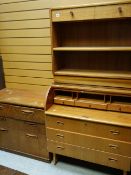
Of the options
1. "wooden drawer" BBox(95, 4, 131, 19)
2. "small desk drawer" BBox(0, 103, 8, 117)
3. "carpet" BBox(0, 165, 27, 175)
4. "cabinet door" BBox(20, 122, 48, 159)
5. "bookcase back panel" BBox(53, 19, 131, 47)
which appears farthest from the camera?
"small desk drawer" BBox(0, 103, 8, 117)

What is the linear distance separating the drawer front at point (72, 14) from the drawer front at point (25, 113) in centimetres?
106

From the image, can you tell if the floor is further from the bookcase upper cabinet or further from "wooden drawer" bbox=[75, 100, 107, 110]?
the bookcase upper cabinet

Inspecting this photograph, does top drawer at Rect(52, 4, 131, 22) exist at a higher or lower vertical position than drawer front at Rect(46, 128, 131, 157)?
higher

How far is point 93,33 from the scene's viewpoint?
2.33 metres

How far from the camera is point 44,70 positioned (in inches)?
110

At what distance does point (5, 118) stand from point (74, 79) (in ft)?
3.50

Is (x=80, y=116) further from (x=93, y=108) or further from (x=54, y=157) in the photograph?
(x=54, y=157)

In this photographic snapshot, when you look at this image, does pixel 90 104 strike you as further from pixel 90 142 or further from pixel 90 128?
pixel 90 142

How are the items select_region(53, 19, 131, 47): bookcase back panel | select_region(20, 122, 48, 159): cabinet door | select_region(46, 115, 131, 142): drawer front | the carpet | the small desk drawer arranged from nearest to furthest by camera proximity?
select_region(46, 115, 131, 142): drawer front < select_region(53, 19, 131, 47): bookcase back panel < the carpet < select_region(20, 122, 48, 159): cabinet door < the small desk drawer

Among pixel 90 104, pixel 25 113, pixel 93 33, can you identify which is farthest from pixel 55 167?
pixel 93 33

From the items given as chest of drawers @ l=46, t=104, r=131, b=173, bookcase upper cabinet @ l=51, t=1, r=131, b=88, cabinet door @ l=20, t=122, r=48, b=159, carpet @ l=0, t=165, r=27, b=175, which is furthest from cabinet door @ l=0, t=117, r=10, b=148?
bookcase upper cabinet @ l=51, t=1, r=131, b=88

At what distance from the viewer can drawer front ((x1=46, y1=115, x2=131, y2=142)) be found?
6.47 ft

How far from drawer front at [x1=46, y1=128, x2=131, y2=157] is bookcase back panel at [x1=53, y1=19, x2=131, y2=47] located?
103 cm

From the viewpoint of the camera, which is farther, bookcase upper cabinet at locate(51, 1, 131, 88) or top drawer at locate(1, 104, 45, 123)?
top drawer at locate(1, 104, 45, 123)
